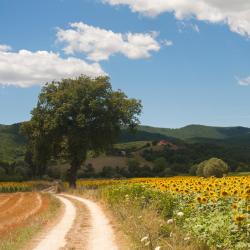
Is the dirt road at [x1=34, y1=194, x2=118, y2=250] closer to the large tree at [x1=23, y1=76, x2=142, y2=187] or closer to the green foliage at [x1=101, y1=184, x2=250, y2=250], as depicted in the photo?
the green foliage at [x1=101, y1=184, x2=250, y2=250]

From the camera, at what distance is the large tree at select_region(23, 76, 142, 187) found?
59.8 meters

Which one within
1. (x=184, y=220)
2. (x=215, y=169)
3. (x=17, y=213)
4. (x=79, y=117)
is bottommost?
(x=17, y=213)

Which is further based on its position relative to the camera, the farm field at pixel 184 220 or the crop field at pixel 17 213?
the crop field at pixel 17 213

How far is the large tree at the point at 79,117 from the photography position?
196 feet

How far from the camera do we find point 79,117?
193 ft

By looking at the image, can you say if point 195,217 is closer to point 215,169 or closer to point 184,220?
point 184,220

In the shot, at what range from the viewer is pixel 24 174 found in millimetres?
97812

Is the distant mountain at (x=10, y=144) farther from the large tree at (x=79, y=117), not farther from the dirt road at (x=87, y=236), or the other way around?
the dirt road at (x=87, y=236)

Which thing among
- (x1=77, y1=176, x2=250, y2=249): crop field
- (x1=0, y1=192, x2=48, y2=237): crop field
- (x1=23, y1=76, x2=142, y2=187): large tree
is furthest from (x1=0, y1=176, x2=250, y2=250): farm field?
(x1=23, y1=76, x2=142, y2=187): large tree

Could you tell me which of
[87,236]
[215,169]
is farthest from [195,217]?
[215,169]

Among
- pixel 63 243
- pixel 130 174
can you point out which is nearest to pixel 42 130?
pixel 130 174

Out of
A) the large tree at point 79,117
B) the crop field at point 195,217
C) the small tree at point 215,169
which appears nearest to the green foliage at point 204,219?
the crop field at point 195,217

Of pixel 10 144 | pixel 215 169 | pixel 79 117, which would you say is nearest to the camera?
pixel 215 169

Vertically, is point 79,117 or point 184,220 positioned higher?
point 79,117
